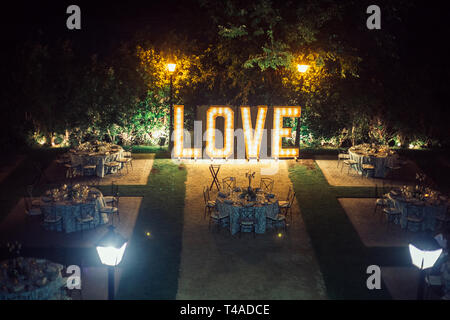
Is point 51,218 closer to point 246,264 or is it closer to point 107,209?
point 107,209

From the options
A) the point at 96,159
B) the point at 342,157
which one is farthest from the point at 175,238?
the point at 342,157

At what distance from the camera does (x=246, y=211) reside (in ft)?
44.2

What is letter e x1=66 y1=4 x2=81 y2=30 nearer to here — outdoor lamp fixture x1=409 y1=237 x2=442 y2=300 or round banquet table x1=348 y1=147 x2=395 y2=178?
round banquet table x1=348 y1=147 x2=395 y2=178

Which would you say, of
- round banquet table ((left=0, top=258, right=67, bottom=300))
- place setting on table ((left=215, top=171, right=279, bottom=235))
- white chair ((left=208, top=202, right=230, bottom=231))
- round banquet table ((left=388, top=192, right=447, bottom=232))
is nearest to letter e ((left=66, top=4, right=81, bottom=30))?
white chair ((left=208, top=202, right=230, bottom=231))

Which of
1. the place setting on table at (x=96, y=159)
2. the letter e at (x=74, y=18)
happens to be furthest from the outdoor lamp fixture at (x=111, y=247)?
the letter e at (x=74, y=18)

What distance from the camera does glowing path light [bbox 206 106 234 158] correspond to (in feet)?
63.4

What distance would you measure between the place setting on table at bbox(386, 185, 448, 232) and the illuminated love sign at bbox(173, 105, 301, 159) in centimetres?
605

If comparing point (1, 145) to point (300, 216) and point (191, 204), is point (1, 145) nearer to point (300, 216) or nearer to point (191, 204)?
point (191, 204)

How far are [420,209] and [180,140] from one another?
9.15m

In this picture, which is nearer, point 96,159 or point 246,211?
point 246,211

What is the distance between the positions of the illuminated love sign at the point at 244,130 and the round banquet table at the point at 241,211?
562 centimetres

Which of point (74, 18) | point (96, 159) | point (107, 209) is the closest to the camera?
point (107, 209)

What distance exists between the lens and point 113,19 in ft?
97.7

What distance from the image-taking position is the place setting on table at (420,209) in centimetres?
1395
